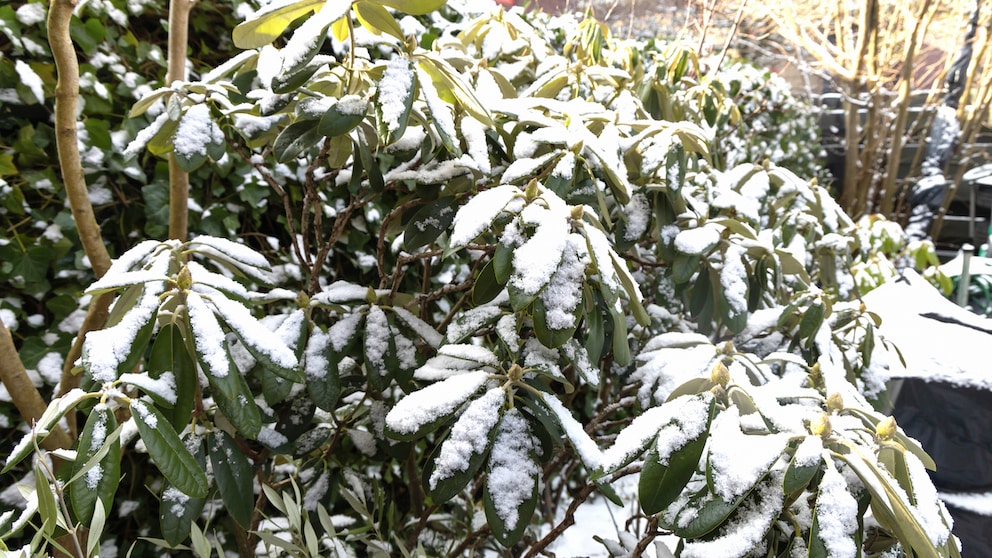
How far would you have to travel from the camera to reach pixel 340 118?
968 mm

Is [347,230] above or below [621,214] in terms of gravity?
below

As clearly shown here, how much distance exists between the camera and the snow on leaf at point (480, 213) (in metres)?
0.86

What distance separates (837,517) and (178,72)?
1395mm

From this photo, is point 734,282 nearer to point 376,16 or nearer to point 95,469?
point 376,16

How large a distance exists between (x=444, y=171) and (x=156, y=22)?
1.04m

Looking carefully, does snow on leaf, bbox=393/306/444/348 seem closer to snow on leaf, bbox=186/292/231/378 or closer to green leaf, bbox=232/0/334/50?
snow on leaf, bbox=186/292/231/378

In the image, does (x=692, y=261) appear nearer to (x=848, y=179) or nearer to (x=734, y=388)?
(x=734, y=388)

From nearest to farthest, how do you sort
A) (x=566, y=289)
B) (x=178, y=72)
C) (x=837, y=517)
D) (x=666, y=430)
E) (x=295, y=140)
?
(x=837, y=517) < (x=666, y=430) < (x=566, y=289) < (x=295, y=140) < (x=178, y=72)

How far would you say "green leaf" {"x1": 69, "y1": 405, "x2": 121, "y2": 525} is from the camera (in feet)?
2.33

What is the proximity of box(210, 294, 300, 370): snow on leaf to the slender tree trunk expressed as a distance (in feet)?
1.90

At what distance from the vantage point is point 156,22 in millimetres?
1662

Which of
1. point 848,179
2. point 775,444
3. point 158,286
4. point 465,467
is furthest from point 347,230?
point 848,179

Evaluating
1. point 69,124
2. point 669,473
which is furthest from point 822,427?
point 69,124

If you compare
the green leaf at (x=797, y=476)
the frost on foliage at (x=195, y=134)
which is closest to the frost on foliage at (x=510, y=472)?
the green leaf at (x=797, y=476)
